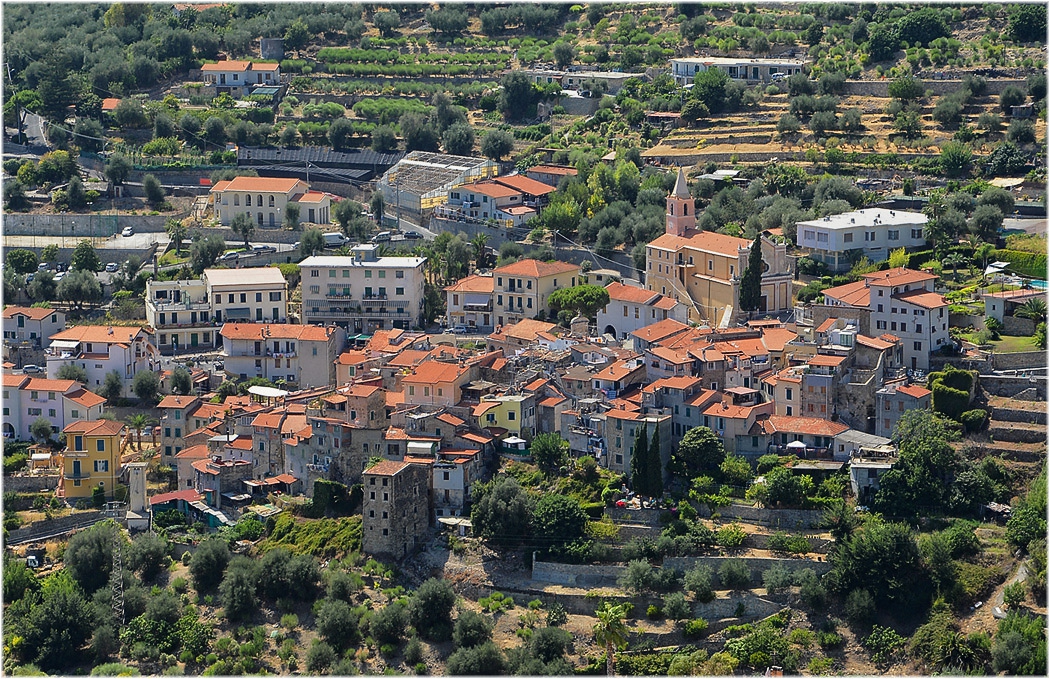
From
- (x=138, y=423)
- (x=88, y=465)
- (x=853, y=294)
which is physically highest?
(x=853, y=294)

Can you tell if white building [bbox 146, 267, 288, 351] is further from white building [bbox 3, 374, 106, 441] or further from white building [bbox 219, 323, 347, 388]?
white building [bbox 3, 374, 106, 441]

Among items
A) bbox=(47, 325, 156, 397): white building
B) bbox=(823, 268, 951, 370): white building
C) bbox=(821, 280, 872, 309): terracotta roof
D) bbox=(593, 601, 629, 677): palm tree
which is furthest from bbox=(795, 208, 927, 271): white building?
bbox=(47, 325, 156, 397): white building

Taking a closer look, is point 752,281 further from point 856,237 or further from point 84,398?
point 84,398

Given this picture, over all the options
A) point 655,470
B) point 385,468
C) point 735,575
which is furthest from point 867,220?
point 385,468

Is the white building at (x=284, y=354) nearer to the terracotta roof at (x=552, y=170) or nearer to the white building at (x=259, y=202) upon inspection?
the white building at (x=259, y=202)

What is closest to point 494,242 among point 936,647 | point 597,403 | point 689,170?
point 689,170
